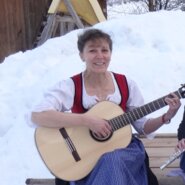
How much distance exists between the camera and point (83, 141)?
276cm

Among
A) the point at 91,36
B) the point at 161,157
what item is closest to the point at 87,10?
the point at 161,157

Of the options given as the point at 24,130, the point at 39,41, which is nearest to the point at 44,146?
the point at 24,130

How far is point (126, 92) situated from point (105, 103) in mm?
164

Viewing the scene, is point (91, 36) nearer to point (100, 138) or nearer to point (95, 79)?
point (95, 79)

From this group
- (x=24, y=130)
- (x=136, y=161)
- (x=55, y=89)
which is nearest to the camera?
(x=136, y=161)

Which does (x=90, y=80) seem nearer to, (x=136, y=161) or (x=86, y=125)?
(x=86, y=125)

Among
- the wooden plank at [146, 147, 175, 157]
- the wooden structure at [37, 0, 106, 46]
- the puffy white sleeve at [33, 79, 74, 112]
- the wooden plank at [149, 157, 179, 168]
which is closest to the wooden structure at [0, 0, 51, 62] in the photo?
the wooden structure at [37, 0, 106, 46]

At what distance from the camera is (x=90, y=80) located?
9.50 ft

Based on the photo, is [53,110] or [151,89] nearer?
[53,110]

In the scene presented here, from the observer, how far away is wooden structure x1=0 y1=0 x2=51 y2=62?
29.8ft

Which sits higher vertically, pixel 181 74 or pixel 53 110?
pixel 53 110

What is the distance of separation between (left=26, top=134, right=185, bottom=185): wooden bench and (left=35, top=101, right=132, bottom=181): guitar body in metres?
0.41

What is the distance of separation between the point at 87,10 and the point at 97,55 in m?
7.09

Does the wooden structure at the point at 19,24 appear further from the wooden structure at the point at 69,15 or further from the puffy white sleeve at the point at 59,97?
the puffy white sleeve at the point at 59,97
